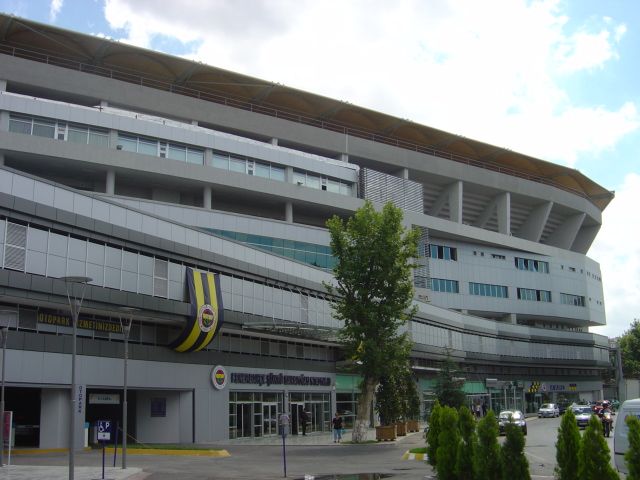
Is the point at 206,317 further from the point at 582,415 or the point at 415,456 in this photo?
the point at 582,415

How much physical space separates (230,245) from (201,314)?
18.9 feet

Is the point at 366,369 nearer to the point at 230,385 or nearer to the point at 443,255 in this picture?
the point at 230,385

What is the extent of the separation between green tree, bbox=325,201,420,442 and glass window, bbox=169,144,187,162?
876 inches

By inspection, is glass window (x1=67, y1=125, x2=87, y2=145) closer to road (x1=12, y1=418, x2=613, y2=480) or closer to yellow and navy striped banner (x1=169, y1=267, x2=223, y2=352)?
yellow and navy striped banner (x1=169, y1=267, x2=223, y2=352)

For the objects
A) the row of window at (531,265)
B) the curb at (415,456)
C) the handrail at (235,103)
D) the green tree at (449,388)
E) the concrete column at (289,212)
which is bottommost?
the curb at (415,456)

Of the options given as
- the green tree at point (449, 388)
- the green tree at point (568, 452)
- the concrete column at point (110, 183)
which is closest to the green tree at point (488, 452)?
the green tree at point (568, 452)

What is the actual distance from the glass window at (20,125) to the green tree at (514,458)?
44066 millimetres

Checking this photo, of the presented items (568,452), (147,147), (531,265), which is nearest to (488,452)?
(568,452)

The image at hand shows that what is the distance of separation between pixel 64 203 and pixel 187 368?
11427mm

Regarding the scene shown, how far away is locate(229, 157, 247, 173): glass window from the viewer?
5738cm

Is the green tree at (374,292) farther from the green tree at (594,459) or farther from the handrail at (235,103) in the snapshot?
the handrail at (235,103)

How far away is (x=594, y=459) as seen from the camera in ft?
40.6

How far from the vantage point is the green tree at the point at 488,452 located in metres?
14.2

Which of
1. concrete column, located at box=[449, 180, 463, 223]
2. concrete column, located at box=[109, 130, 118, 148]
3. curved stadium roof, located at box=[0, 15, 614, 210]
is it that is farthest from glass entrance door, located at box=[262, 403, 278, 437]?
concrete column, located at box=[449, 180, 463, 223]
